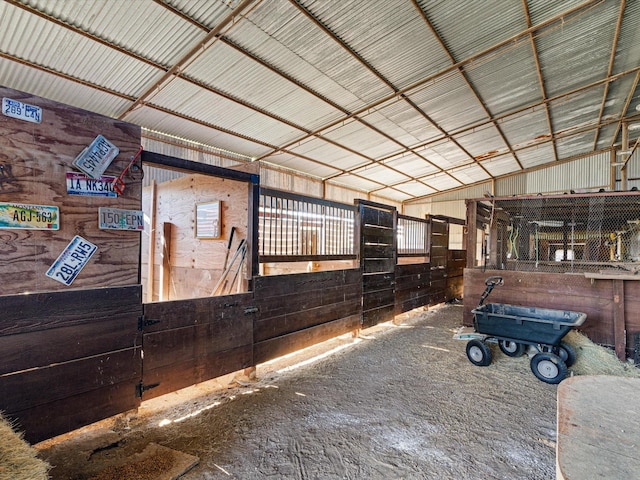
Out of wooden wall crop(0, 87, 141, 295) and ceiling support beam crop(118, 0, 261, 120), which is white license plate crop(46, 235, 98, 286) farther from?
ceiling support beam crop(118, 0, 261, 120)

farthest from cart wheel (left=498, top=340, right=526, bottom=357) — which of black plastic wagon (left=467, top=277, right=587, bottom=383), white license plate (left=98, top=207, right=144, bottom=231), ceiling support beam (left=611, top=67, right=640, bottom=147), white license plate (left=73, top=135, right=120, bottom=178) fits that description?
ceiling support beam (left=611, top=67, right=640, bottom=147)

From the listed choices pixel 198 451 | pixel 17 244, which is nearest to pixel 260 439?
pixel 198 451

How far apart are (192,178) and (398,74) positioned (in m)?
4.28

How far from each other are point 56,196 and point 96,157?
1.07 ft

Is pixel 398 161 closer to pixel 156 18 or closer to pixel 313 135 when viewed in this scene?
pixel 313 135

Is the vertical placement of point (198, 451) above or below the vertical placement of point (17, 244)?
below

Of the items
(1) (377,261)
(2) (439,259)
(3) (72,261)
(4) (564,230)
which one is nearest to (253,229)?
(3) (72,261)

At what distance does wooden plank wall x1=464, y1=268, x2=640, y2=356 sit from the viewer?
3.77 m

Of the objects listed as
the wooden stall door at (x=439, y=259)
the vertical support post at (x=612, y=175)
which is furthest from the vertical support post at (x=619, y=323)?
the vertical support post at (x=612, y=175)

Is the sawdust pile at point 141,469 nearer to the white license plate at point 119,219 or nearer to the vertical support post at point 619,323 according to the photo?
the white license plate at point 119,219

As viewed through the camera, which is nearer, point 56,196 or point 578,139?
point 56,196

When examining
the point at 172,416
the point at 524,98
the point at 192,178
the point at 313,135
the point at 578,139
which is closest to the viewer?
the point at 172,416

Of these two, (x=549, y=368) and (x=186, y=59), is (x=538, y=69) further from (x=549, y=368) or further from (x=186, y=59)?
(x=186, y=59)

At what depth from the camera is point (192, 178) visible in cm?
394
